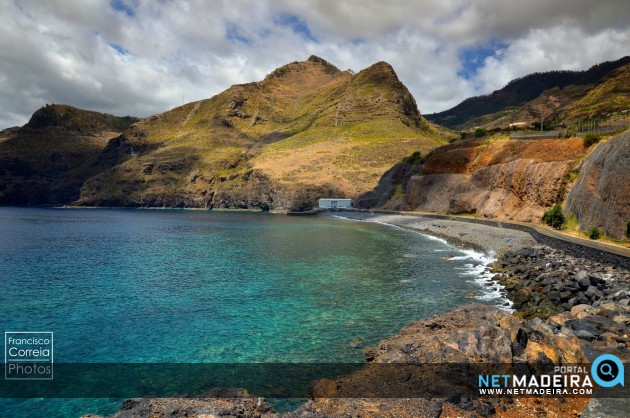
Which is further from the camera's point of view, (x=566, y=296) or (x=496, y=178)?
(x=496, y=178)

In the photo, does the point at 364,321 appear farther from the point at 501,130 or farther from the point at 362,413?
the point at 501,130

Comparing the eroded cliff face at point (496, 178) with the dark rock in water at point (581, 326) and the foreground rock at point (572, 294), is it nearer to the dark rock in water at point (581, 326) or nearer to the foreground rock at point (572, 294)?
the foreground rock at point (572, 294)

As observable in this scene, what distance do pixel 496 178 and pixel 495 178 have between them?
1.23ft

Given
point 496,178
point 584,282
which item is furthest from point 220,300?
point 496,178

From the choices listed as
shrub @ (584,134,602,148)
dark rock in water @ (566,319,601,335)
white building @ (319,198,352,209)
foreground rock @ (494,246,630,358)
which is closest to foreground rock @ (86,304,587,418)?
dark rock in water @ (566,319,601,335)

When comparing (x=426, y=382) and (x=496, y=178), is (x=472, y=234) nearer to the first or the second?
(x=496, y=178)

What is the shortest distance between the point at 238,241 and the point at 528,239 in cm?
4235

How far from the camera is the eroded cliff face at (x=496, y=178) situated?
178 feet

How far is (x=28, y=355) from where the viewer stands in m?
19.5

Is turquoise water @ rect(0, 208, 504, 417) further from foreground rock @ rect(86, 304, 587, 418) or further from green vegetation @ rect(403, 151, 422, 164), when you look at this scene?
green vegetation @ rect(403, 151, 422, 164)

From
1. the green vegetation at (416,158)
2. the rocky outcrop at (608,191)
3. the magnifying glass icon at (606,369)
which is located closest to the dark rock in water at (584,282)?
the rocky outcrop at (608,191)

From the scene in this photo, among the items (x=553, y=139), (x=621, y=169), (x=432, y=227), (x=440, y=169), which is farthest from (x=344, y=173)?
(x=621, y=169)

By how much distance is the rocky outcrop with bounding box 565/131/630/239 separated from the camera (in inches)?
1182

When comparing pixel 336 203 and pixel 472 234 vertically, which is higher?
pixel 336 203
